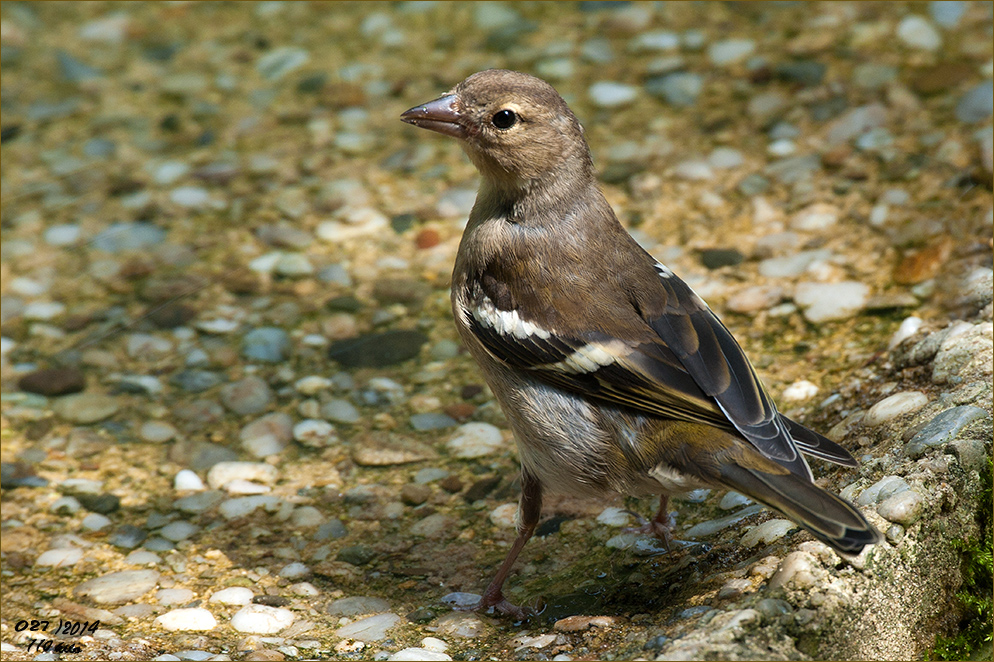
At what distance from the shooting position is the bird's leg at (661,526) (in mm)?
4473

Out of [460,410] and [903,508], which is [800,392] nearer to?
[903,508]

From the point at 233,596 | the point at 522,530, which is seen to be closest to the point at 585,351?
the point at 522,530

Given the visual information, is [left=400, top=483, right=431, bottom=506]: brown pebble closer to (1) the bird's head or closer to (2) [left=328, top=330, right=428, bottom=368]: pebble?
(2) [left=328, top=330, right=428, bottom=368]: pebble

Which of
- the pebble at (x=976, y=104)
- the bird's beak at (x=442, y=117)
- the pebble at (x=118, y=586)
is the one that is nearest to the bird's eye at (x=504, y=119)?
the bird's beak at (x=442, y=117)

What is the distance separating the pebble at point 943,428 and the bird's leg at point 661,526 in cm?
101

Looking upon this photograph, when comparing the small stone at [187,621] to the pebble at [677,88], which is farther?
the pebble at [677,88]

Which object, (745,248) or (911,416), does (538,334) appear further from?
(745,248)

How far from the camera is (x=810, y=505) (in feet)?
11.3

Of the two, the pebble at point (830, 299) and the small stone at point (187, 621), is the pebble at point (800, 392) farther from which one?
the small stone at point (187, 621)

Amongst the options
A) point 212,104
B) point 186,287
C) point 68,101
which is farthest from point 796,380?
point 68,101

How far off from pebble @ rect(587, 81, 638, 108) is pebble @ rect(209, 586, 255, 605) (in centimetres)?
466

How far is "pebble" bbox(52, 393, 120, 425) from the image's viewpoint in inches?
221

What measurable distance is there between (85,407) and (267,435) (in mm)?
1064

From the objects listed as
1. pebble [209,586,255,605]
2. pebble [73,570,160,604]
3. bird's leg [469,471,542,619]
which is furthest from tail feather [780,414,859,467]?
pebble [73,570,160,604]
